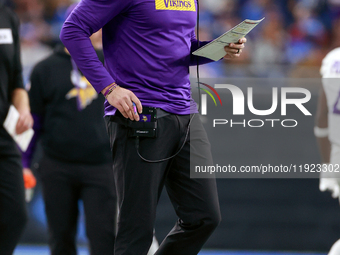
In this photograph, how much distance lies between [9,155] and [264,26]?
512 cm

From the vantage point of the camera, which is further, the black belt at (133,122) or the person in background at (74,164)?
the person in background at (74,164)

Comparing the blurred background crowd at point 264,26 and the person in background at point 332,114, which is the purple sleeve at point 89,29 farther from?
the blurred background crowd at point 264,26

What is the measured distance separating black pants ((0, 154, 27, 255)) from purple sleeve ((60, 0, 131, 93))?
1067 mm

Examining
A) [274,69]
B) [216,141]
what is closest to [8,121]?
[216,141]

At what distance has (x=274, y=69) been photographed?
543 centimetres

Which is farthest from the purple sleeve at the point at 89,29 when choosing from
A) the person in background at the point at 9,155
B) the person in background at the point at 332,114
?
the person in background at the point at 332,114

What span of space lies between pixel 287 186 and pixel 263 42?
3.06m

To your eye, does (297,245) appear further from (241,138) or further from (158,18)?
(158,18)

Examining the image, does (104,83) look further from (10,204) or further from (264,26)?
(264,26)

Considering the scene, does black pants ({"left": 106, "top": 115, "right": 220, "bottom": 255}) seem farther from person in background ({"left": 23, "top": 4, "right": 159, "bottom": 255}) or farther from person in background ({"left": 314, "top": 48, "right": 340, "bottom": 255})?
person in background ({"left": 314, "top": 48, "right": 340, "bottom": 255})

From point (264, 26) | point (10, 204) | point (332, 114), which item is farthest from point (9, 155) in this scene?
point (264, 26)

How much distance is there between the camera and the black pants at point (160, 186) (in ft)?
6.90

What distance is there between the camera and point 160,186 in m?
2.18

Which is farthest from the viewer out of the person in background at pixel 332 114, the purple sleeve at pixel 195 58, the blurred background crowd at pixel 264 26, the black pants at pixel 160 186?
the blurred background crowd at pixel 264 26
